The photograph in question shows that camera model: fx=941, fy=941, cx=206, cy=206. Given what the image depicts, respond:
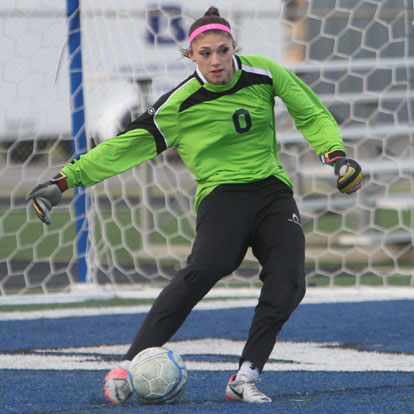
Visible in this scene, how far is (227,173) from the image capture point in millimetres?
3957

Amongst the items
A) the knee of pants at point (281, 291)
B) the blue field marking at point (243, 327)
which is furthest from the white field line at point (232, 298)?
the knee of pants at point (281, 291)

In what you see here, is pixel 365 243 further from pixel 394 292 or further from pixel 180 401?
pixel 180 401

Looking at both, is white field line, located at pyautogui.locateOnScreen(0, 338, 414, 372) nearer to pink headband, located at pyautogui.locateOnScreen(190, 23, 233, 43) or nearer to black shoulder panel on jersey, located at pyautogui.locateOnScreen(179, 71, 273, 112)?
black shoulder panel on jersey, located at pyautogui.locateOnScreen(179, 71, 273, 112)

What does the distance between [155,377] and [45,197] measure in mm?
839

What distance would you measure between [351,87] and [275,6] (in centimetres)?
237

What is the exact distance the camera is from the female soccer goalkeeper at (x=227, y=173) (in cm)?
380

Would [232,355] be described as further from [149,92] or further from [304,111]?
[149,92]

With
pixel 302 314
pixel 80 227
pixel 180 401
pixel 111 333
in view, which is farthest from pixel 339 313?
pixel 180 401

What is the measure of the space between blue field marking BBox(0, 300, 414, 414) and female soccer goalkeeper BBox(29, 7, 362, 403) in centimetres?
21

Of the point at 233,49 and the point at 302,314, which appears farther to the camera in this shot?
the point at 302,314

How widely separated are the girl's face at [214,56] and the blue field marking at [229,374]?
1.33m

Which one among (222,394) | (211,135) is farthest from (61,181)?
(222,394)

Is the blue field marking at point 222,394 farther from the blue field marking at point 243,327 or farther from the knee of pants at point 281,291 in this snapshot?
the blue field marking at point 243,327

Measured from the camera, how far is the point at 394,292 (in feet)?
24.8
